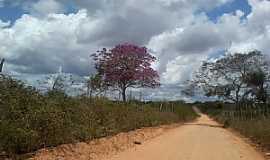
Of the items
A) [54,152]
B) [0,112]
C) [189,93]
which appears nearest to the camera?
[0,112]

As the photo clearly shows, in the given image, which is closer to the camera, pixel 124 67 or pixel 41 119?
pixel 41 119

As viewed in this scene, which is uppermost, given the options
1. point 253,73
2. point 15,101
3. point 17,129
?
point 253,73

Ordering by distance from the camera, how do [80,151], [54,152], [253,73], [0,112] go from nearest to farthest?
[0,112], [54,152], [80,151], [253,73]

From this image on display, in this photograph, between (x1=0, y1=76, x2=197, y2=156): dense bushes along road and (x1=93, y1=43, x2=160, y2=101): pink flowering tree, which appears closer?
(x1=0, y1=76, x2=197, y2=156): dense bushes along road

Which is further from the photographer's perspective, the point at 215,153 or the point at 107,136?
the point at 107,136

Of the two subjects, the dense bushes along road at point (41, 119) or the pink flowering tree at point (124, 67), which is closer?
the dense bushes along road at point (41, 119)

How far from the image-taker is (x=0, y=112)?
11008 millimetres

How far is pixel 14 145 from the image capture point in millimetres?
11547

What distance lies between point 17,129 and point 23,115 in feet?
2.20

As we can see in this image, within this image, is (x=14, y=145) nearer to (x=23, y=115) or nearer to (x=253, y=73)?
(x=23, y=115)

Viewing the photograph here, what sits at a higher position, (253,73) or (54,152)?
(253,73)

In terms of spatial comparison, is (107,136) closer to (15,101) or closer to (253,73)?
(15,101)

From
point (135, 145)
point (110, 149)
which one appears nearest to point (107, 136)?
point (135, 145)

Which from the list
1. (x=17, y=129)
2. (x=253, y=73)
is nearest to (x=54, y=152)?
(x=17, y=129)
